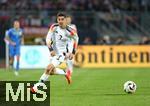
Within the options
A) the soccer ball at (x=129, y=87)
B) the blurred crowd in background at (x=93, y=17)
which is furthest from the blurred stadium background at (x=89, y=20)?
the soccer ball at (x=129, y=87)

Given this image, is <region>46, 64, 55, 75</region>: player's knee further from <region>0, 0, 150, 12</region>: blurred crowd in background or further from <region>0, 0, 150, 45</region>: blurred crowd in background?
<region>0, 0, 150, 12</region>: blurred crowd in background

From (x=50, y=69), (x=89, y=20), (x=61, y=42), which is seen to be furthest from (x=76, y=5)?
(x=50, y=69)

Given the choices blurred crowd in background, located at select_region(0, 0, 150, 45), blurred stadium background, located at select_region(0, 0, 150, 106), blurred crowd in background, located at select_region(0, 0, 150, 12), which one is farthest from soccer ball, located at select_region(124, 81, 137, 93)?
blurred crowd in background, located at select_region(0, 0, 150, 12)

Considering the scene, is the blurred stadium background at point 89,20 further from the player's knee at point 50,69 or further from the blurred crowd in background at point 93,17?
the player's knee at point 50,69

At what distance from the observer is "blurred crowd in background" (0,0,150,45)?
116 ft

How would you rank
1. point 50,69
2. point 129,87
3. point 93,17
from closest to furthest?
point 129,87
point 50,69
point 93,17

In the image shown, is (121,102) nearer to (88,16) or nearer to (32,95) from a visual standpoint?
(32,95)

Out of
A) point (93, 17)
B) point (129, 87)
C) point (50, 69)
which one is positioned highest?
point (93, 17)

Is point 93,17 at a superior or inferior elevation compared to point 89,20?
superior

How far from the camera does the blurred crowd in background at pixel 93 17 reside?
116ft

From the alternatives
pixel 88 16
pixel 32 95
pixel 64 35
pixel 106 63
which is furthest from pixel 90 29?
pixel 32 95

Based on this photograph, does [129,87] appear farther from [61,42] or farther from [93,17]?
[93,17]

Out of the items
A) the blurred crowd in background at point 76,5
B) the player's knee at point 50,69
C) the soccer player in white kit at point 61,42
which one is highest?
the blurred crowd in background at point 76,5

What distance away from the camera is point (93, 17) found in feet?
118
